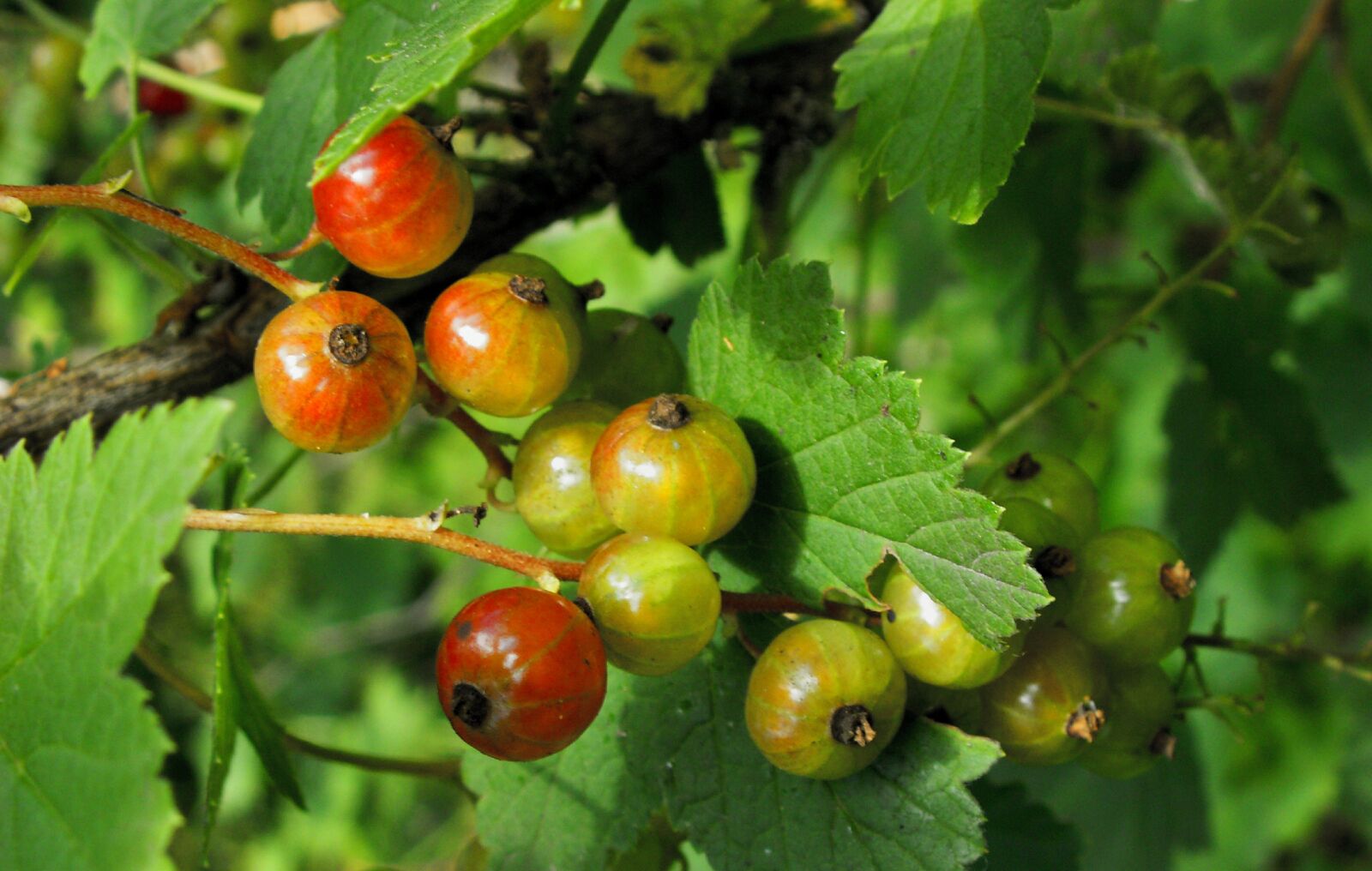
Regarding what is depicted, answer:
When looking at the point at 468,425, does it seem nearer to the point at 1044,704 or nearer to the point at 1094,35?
the point at 1044,704

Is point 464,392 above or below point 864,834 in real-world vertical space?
above

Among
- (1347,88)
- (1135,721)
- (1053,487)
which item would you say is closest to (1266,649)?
(1135,721)

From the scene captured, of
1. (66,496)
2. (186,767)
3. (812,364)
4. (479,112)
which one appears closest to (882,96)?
(812,364)

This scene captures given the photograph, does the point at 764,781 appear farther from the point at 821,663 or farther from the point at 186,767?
the point at 186,767

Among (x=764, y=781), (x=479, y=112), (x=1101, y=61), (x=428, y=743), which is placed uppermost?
(x=1101, y=61)

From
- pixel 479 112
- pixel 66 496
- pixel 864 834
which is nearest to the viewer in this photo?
pixel 66 496

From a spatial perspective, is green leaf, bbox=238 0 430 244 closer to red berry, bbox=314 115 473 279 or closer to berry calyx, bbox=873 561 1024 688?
red berry, bbox=314 115 473 279

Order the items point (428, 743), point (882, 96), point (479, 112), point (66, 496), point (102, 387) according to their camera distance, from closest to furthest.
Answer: point (66, 496) < point (882, 96) < point (102, 387) < point (479, 112) < point (428, 743)

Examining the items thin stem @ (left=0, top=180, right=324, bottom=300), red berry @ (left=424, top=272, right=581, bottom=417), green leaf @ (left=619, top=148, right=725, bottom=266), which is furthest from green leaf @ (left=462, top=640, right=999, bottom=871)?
green leaf @ (left=619, top=148, right=725, bottom=266)
